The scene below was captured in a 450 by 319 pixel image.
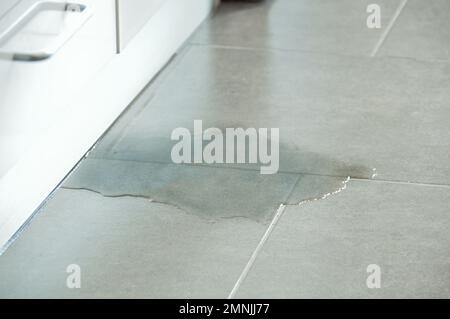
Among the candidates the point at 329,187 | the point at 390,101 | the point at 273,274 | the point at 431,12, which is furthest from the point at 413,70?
the point at 273,274

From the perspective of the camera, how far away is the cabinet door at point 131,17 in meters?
2.79

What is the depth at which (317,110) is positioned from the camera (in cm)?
296

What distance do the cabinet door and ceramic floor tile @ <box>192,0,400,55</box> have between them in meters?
0.46

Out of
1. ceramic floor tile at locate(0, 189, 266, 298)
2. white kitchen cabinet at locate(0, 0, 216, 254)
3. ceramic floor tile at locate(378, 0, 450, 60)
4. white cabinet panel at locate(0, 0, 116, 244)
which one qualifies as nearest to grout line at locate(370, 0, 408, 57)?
ceramic floor tile at locate(378, 0, 450, 60)

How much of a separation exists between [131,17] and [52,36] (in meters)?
0.54

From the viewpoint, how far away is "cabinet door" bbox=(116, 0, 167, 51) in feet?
9.17

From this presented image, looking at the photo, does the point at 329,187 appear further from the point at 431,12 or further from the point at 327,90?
the point at 431,12

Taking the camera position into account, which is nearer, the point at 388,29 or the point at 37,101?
the point at 37,101

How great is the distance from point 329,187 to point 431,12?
1295 millimetres

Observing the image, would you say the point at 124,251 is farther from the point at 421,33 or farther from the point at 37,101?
the point at 421,33

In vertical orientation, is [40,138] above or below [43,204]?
above

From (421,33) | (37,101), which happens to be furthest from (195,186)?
(421,33)

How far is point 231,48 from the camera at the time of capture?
132 inches

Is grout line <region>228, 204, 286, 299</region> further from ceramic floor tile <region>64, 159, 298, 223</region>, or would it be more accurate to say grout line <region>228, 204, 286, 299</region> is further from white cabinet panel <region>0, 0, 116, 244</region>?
white cabinet panel <region>0, 0, 116, 244</region>
